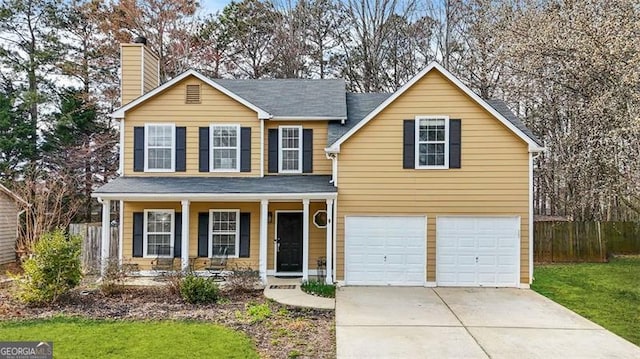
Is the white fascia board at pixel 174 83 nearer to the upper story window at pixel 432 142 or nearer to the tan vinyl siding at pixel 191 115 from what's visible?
the tan vinyl siding at pixel 191 115

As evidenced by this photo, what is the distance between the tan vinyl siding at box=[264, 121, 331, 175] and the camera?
14227mm

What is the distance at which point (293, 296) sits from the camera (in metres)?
10.7

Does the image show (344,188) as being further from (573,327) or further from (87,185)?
(87,185)

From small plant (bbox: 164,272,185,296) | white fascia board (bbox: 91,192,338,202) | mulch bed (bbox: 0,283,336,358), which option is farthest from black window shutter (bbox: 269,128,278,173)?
small plant (bbox: 164,272,185,296)

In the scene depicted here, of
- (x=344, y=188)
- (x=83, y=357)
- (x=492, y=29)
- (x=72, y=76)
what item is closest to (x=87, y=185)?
(x=72, y=76)

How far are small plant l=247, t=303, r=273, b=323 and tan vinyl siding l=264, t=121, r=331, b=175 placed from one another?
18.0ft

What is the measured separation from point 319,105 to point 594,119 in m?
10.6

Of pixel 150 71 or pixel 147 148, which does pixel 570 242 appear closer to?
pixel 147 148

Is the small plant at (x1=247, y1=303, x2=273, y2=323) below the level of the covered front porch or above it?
below

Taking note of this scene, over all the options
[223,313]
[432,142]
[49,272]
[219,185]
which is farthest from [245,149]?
[49,272]

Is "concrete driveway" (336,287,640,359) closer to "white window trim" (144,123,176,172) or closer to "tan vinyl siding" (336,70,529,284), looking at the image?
"tan vinyl siding" (336,70,529,284)

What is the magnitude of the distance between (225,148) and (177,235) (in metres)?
2.99

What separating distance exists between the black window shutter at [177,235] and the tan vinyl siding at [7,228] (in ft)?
26.4

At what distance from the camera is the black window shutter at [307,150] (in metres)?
14.2
